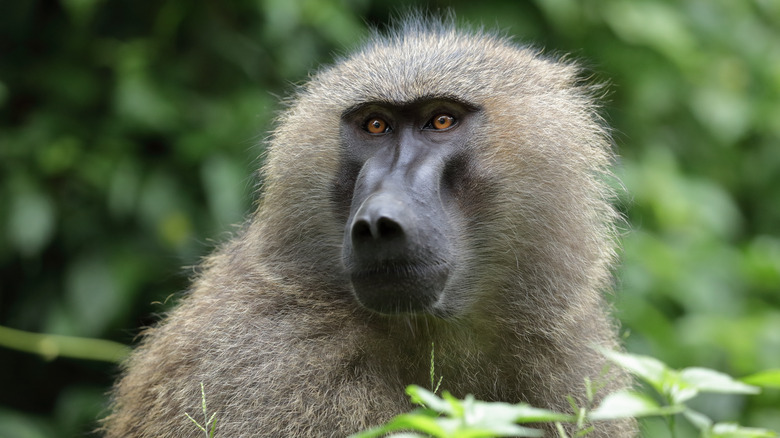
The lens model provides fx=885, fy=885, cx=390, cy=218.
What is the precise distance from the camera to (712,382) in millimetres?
1452

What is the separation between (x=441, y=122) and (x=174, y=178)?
7.94 ft

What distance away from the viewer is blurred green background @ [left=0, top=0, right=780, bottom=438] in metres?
4.65

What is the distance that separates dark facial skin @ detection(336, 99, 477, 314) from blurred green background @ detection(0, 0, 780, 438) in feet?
5.55

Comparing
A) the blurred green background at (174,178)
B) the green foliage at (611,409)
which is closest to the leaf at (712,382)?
the green foliage at (611,409)

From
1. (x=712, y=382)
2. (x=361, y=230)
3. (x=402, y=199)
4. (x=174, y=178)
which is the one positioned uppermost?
(x=712, y=382)

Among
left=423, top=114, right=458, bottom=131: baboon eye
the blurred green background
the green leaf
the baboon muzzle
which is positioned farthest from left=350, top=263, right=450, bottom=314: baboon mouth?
the blurred green background

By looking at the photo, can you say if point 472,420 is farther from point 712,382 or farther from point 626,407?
point 712,382

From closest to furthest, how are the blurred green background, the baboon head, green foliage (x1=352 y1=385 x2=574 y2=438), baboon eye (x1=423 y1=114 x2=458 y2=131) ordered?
1. green foliage (x1=352 y1=385 x2=574 y2=438)
2. the baboon head
3. baboon eye (x1=423 y1=114 x2=458 y2=131)
4. the blurred green background

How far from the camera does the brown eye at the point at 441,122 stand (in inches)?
112

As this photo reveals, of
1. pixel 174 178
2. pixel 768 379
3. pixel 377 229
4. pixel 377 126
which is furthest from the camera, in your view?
pixel 174 178

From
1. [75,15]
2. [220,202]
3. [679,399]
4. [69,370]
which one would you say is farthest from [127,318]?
[679,399]

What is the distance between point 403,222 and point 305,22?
2705 millimetres

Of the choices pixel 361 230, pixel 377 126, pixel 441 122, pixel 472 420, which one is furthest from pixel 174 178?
pixel 472 420

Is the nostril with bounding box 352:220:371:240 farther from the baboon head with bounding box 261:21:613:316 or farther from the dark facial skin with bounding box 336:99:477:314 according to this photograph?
the baboon head with bounding box 261:21:613:316
